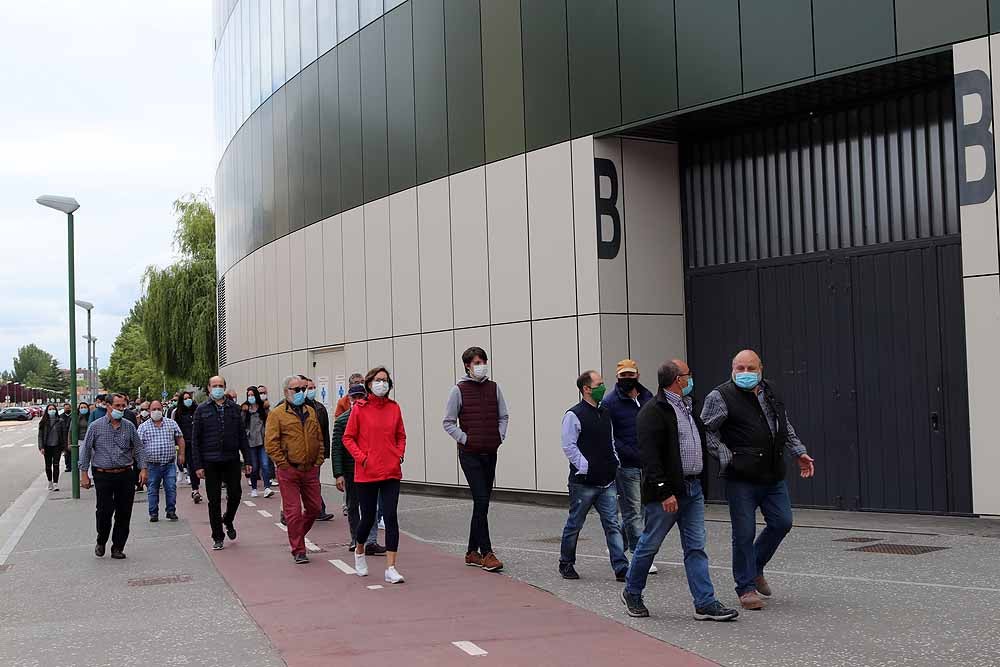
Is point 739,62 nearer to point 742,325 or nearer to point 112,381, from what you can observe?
point 742,325

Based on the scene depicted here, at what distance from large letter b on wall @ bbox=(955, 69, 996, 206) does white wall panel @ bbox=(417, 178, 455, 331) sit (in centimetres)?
843

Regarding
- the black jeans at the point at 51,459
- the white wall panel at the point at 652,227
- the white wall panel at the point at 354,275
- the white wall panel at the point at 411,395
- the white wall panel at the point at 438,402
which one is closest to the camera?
the white wall panel at the point at 652,227

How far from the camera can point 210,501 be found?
12.4m

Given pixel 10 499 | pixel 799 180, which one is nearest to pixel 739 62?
pixel 799 180

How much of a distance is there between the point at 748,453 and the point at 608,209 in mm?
7558

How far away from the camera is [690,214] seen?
15188mm

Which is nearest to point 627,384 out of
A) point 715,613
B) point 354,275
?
point 715,613

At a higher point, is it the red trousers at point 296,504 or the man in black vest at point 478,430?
the man in black vest at point 478,430

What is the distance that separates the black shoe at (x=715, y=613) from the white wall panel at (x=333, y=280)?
14.8 meters

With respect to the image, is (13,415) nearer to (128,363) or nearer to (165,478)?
(128,363)

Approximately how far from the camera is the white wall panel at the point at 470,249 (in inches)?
655

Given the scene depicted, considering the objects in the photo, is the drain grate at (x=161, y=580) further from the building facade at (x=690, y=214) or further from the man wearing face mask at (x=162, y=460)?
the building facade at (x=690, y=214)

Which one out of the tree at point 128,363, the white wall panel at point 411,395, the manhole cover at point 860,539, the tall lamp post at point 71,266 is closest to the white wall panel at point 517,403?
the white wall panel at point 411,395

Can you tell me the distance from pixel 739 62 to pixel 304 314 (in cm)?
1317
